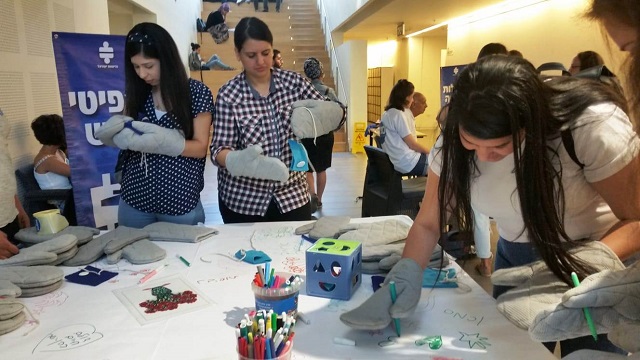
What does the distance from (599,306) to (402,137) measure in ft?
9.95

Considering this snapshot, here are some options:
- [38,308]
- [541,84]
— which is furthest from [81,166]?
[541,84]

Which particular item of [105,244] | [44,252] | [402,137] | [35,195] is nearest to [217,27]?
[402,137]

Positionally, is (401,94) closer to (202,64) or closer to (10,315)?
(10,315)

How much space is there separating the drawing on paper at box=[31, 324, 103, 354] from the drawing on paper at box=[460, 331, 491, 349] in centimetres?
81

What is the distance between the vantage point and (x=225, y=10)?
10.4 m

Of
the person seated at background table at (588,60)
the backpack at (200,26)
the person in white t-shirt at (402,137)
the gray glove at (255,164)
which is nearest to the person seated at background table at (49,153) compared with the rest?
the gray glove at (255,164)

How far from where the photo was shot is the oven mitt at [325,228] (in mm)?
1633

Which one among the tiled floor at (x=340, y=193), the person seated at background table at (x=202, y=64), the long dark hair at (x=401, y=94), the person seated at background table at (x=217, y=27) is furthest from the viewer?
the person seated at background table at (x=217, y=27)

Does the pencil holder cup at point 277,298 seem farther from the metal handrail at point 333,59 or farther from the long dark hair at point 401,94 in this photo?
the metal handrail at point 333,59

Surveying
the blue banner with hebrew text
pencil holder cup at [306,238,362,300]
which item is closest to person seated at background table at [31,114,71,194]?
the blue banner with hebrew text

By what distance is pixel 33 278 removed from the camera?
1.25 metres

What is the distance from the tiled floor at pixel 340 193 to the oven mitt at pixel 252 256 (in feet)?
5.87

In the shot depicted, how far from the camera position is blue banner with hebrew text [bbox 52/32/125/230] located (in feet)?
8.54

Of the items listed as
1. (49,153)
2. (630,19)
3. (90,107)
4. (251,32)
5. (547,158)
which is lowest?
(49,153)
